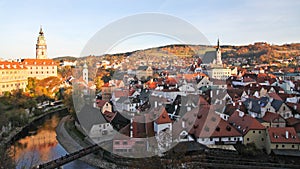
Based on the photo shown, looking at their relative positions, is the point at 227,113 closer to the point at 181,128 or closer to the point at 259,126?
the point at 259,126

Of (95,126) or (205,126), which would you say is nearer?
(205,126)

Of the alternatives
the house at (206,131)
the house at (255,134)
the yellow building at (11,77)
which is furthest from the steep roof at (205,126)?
the yellow building at (11,77)

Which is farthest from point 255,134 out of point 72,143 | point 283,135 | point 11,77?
point 11,77

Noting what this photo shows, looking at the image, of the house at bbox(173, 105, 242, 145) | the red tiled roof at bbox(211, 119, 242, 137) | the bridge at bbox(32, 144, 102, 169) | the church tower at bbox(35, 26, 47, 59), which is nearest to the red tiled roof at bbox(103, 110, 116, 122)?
the bridge at bbox(32, 144, 102, 169)

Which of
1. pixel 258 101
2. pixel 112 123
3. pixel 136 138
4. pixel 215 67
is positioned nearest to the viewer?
pixel 136 138

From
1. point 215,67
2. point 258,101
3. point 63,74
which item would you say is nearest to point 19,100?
point 258,101

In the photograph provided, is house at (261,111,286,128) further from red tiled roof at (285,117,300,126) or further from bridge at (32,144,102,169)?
bridge at (32,144,102,169)

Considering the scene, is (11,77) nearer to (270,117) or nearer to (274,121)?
(270,117)
